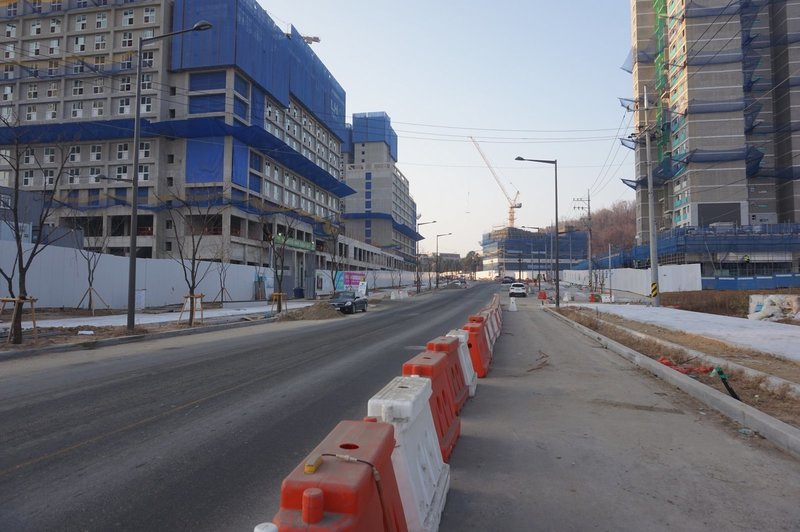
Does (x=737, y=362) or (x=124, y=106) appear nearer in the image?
(x=737, y=362)

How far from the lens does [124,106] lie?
203ft

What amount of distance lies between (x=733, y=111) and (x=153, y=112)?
74.8m

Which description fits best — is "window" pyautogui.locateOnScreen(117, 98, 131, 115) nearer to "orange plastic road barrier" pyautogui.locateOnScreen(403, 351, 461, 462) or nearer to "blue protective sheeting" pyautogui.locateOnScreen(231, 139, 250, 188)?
"blue protective sheeting" pyautogui.locateOnScreen(231, 139, 250, 188)

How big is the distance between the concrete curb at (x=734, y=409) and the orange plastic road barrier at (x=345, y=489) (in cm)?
472

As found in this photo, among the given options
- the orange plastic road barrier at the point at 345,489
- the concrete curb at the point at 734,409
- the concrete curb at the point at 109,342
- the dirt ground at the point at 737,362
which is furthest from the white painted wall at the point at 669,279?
the orange plastic road barrier at the point at 345,489

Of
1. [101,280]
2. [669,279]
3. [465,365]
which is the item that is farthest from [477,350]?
[669,279]

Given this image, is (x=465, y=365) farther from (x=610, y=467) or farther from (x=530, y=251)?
(x=530, y=251)

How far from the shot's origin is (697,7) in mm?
67250

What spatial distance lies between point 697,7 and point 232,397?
269 feet

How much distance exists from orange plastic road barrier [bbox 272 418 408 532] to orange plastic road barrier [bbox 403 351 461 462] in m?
1.77

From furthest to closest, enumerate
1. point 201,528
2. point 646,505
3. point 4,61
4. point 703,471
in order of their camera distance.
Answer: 1. point 4,61
2. point 703,471
3. point 646,505
4. point 201,528

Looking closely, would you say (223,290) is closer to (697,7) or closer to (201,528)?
(201,528)

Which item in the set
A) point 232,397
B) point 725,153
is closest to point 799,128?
point 725,153

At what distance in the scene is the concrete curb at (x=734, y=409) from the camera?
5.27 metres
